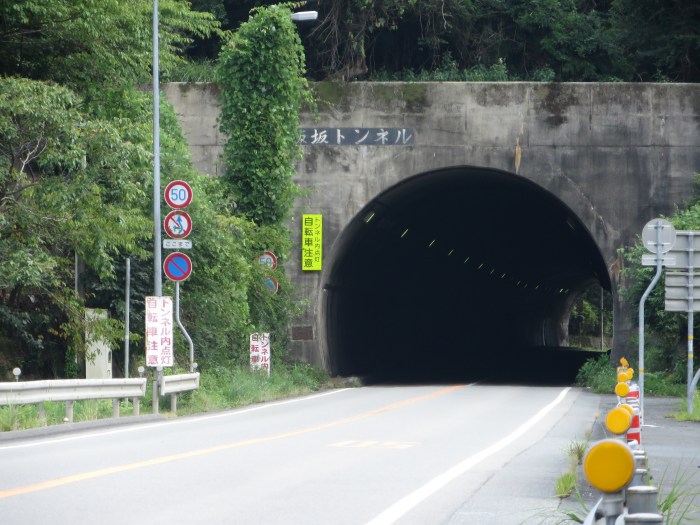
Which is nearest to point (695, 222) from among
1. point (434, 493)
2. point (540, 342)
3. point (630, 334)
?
point (630, 334)

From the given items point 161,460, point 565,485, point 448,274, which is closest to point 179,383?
point 161,460

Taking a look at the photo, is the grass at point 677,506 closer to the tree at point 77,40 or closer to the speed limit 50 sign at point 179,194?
the speed limit 50 sign at point 179,194

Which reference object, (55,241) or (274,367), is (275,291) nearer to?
(274,367)

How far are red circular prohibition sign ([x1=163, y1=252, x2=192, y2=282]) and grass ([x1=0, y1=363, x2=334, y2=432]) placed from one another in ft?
6.98

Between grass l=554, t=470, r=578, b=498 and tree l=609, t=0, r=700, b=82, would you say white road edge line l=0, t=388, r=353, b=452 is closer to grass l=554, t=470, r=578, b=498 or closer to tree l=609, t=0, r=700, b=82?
grass l=554, t=470, r=578, b=498

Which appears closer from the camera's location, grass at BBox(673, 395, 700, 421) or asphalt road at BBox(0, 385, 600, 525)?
asphalt road at BBox(0, 385, 600, 525)

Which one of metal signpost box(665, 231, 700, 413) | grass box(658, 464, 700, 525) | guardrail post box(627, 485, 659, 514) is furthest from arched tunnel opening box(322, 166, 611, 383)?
guardrail post box(627, 485, 659, 514)

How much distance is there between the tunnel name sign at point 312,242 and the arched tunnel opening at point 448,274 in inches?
20.6

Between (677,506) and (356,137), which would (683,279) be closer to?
(677,506)

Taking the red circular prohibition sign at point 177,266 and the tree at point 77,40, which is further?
the red circular prohibition sign at point 177,266

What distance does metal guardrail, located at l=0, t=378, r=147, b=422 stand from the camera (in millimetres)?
15922

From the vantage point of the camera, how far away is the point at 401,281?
45.5m

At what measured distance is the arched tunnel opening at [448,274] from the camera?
35.1 metres

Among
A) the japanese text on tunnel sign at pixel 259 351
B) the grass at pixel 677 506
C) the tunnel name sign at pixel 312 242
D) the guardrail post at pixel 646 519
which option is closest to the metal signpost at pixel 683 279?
the grass at pixel 677 506
